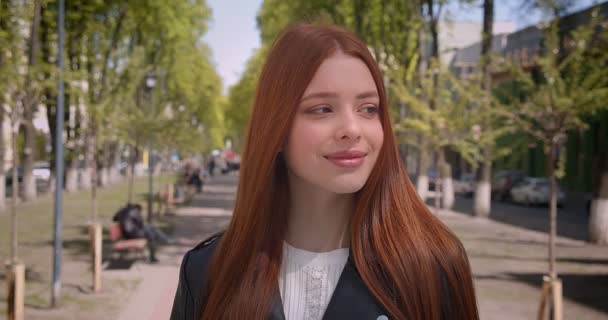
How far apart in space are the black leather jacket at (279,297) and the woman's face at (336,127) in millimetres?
247

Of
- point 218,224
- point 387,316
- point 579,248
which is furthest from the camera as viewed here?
point 218,224

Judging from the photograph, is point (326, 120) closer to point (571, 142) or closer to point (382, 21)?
point (382, 21)

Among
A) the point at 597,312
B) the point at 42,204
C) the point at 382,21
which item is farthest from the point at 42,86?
the point at 382,21

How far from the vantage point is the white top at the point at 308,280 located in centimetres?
186

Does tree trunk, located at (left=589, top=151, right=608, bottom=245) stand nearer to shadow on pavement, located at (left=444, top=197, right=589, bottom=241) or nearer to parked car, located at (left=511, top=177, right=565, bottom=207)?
shadow on pavement, located at (left=444, top=197, right=589, bottom=241)

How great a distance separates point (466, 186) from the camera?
1443 inches

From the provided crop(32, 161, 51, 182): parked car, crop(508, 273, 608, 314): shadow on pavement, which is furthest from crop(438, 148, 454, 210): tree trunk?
crop(32, 161, 51, 182): parked car

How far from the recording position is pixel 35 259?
11.7m

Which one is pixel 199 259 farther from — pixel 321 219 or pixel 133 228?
pixel 133 228

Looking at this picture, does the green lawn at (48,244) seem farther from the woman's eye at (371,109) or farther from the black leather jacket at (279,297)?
the woman's eye at (371,109)

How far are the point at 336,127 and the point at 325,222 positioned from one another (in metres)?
0.31

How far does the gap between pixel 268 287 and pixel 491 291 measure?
8019 millimetres

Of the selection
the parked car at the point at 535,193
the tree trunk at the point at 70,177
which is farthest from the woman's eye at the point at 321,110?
the tree trunk at the point at 70,177

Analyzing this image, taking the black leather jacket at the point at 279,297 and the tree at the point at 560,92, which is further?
the tree at the point at 560,92
